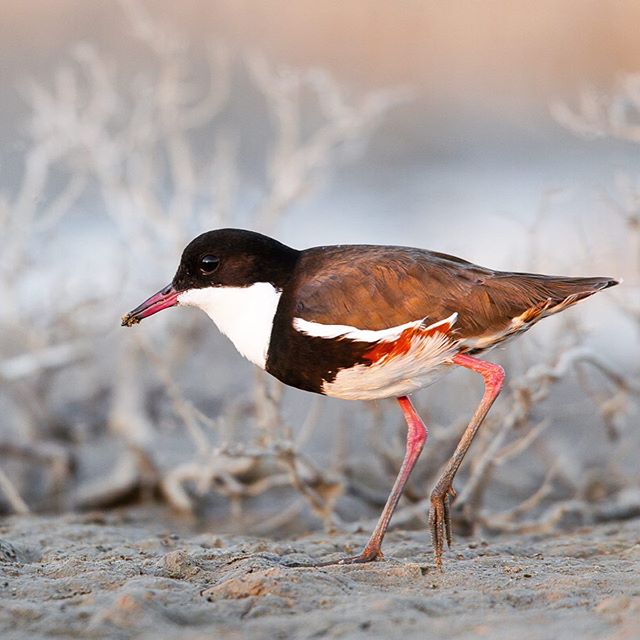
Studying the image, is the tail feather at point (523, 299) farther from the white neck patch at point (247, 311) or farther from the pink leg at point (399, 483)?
the white neck patch at point (247, 311)

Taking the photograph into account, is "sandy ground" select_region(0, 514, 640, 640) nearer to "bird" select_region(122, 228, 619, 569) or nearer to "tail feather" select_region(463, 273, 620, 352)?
"bird" select_region(122, 228, 619, 569)

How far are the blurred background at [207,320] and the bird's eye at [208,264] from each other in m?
1.14

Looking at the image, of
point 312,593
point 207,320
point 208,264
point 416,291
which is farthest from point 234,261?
point 207,320

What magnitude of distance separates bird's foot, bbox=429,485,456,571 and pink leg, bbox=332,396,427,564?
0.89ft

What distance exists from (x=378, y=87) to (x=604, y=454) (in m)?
8.10

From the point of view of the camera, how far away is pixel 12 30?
51.9 feet

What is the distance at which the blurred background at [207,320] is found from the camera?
7.15 meters

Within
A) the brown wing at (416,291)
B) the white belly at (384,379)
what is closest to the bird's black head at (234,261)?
the brown wing at (416,291)

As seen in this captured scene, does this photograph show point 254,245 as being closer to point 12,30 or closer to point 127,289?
point 127,289

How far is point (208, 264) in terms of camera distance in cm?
489

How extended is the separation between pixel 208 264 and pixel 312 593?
5.42 feet

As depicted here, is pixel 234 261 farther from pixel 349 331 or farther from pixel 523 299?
pixel 523 299

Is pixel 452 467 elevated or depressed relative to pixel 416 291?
depressed

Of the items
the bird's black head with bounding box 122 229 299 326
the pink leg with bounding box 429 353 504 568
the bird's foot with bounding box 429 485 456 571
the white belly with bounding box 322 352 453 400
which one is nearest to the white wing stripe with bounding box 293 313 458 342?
the white belly with bounding box 322 352 453 400
